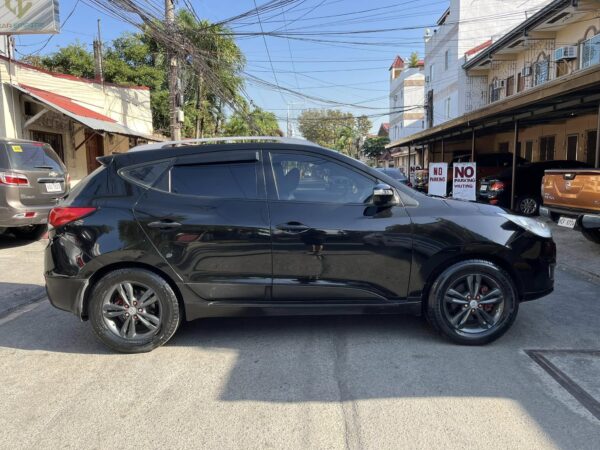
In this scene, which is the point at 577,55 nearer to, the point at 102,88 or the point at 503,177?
the point at 503,177

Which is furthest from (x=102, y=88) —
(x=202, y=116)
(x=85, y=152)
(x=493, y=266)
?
(x=493, y=266)

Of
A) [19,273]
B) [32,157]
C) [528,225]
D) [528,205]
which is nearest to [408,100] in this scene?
[528,205]

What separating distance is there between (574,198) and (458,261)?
402 cm

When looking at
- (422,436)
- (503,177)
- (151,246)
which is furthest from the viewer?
(503,177)

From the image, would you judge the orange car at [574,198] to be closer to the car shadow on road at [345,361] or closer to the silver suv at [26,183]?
the car shadow on road at [345,361]

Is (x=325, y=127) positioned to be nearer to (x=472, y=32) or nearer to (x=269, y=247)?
(x=472, y=32)

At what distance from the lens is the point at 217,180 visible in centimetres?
424

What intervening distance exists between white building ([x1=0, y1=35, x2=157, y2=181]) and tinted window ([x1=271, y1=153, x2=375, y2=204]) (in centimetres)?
979

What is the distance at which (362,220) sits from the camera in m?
4.16

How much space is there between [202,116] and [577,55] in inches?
741

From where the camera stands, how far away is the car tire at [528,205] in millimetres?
13562

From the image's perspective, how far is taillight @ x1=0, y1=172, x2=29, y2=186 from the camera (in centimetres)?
803

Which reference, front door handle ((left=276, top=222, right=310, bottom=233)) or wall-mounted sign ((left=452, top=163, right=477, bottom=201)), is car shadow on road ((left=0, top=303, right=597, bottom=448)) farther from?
wall-mounted sign ((left=452, top=163, right=477, bottom=201))

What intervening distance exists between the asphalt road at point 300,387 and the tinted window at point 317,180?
1323mm
